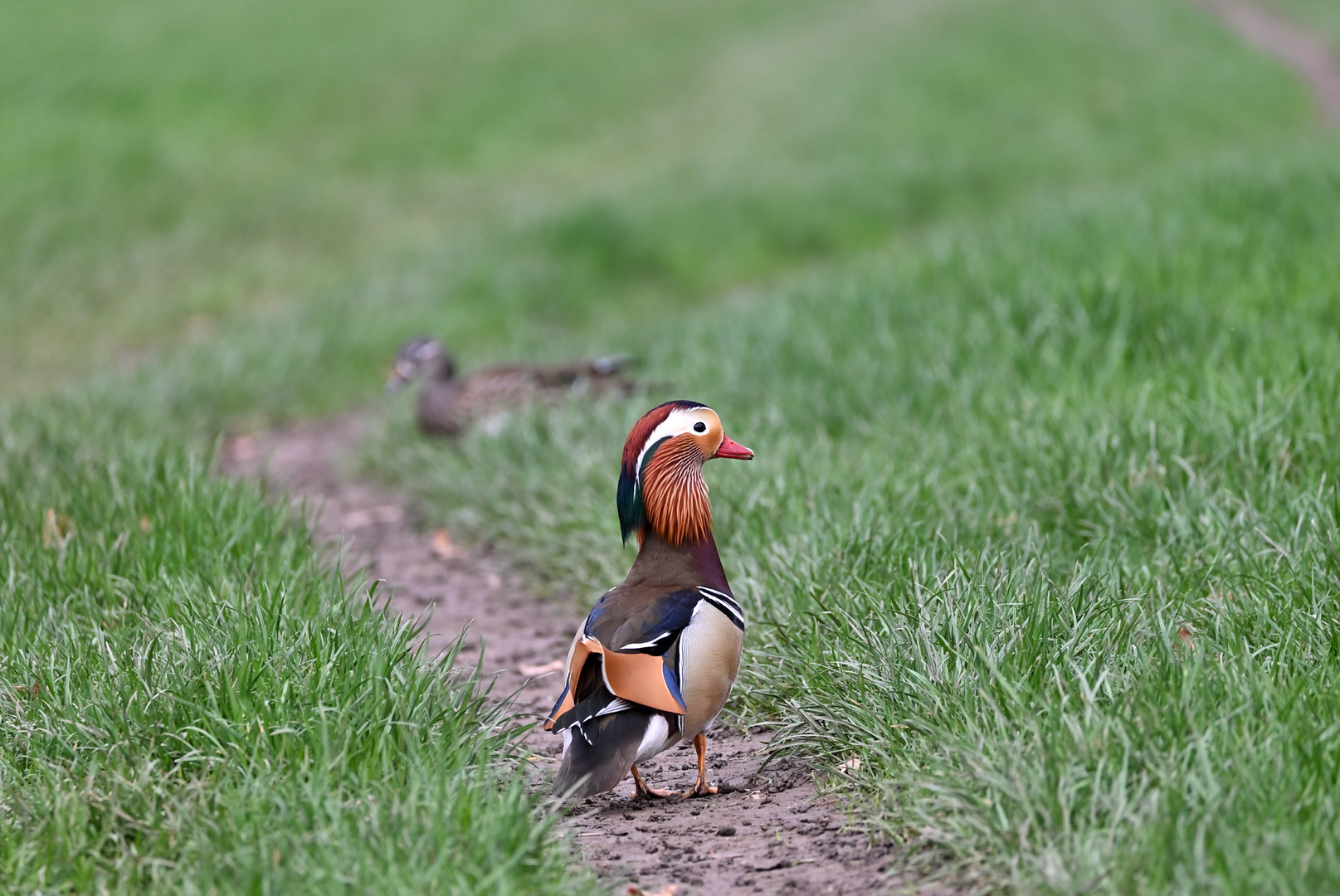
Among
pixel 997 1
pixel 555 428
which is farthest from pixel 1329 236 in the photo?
pixel 997 1

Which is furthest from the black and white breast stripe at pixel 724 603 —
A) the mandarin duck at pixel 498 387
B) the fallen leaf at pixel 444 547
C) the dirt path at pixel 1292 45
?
the dirt path at pixel 1292 45

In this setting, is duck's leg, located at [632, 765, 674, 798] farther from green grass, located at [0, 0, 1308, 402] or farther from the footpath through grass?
green grass, located at [0, 0, 1308, 402]

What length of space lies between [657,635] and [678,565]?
1.00 ft

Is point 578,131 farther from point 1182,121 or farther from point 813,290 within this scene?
point 813,290

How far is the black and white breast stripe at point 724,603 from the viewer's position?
10.1 ft

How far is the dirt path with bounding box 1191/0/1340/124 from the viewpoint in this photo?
68.9ft

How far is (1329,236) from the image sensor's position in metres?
6.42

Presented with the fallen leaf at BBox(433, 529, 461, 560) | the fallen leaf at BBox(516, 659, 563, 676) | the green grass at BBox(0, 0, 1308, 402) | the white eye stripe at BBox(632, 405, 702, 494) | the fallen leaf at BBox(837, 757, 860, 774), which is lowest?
the green grass at BBox(0, 0, 1308, 402)

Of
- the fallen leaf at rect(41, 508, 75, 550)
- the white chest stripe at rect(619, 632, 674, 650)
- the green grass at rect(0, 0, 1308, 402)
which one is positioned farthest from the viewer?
the green grass at rect(0, 0, 1308, 402)

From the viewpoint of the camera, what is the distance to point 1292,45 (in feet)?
89.9

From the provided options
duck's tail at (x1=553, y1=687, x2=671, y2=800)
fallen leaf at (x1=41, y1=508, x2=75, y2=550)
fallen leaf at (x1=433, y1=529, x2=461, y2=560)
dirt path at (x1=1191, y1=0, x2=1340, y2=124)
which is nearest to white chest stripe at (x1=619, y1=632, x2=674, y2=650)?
duck's tail at (x1=553, y1=687, x2=671, y2=800)

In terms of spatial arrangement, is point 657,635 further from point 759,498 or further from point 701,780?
point 759,498

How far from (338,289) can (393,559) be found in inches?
208

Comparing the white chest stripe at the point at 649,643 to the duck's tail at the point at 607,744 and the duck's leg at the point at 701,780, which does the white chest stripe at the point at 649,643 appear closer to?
the duck's tail at the point at 607,744
